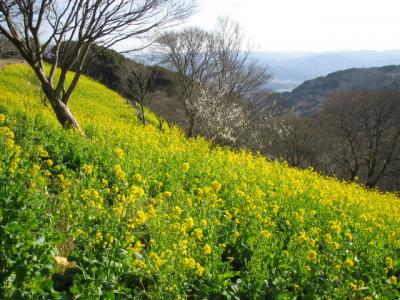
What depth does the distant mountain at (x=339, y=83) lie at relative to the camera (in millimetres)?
87688

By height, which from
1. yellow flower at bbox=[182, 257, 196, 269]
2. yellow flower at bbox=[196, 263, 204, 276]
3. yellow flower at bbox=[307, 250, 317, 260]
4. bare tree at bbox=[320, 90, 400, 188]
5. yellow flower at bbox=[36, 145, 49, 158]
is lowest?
bare tree at bbox=[320, 90, 400, 188]

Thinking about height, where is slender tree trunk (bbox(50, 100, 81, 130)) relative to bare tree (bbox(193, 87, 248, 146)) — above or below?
above

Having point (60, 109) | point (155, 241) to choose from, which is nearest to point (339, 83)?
point (60, 109)

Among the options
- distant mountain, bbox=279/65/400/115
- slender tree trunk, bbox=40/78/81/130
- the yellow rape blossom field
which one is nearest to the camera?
the yellow rape blossom field

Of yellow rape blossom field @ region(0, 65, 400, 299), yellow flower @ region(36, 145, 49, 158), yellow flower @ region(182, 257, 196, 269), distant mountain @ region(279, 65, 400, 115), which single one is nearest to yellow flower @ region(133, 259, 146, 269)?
yellow rape blossom field @ region(0, 65, 400, 299)

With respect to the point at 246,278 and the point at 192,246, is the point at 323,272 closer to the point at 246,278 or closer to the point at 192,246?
the point at 246,278

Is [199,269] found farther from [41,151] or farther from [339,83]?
[339,83]

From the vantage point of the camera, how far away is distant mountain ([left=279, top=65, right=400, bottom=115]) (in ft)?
288

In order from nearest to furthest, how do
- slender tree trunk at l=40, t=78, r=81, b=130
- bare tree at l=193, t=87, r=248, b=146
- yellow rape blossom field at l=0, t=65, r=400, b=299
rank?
yellow rape blossom field at l=0, t=65, r=400, b=299
slender tree trunk at l=40, t=78, r=81, b=130
bare tree at l=193, t=87, r=248, b=146

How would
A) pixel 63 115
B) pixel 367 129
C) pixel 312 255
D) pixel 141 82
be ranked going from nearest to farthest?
1. pixel 312 255
2. pixel 63 115
3. pixel 141 82
4. pixel 367 129

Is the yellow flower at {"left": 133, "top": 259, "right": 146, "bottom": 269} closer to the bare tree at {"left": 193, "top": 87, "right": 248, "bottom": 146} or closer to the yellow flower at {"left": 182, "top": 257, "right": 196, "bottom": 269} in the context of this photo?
the yellow flower at {"left": 182, "top": 257, "right": 196, "bottom": 269}

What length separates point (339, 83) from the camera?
10888 cm

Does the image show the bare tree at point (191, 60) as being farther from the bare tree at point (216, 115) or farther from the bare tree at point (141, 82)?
the bare tree at point (141, 82)

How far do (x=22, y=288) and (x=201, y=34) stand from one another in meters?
23.7
